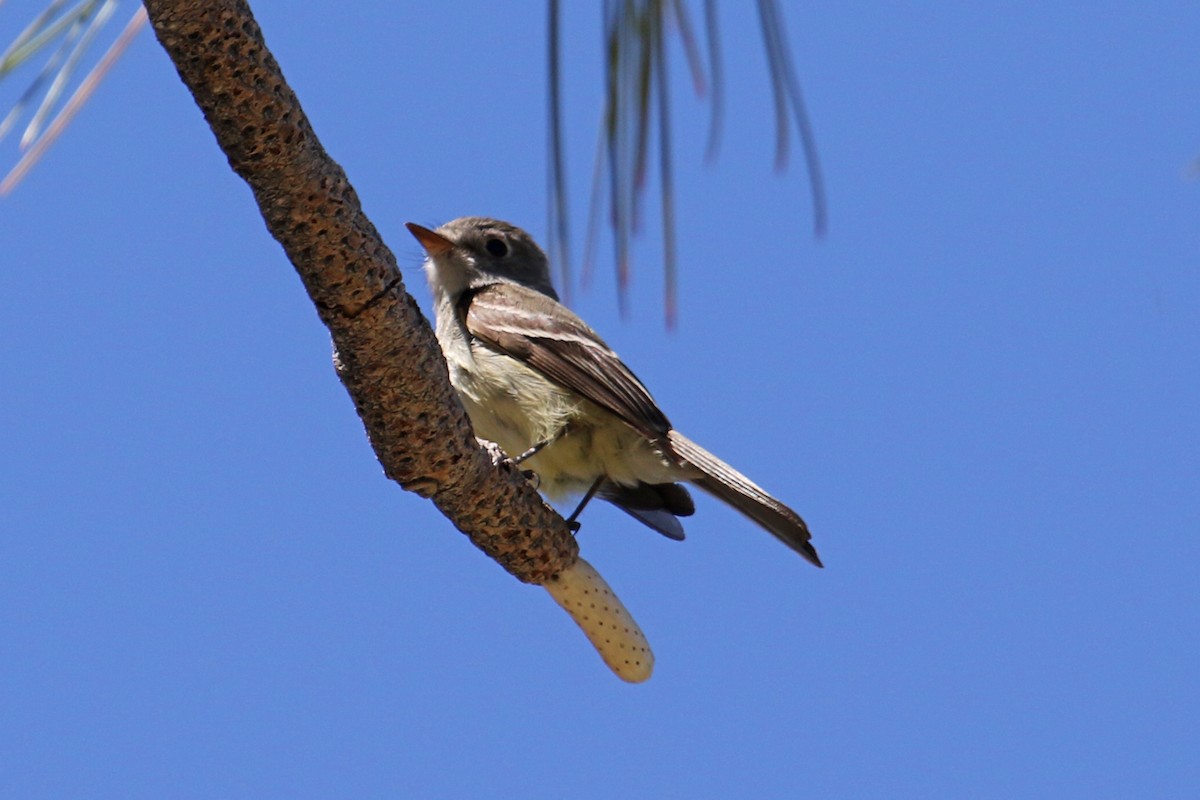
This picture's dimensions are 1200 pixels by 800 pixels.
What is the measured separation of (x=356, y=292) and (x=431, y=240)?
2927 mm

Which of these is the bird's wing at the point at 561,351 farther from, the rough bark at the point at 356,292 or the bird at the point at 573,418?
the rough bark at the point at 356,292

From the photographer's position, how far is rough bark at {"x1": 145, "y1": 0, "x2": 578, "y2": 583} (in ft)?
8.59

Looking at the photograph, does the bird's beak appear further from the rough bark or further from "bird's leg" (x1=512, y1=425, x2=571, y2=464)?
the rough bark

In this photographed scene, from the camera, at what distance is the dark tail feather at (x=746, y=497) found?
186 inches

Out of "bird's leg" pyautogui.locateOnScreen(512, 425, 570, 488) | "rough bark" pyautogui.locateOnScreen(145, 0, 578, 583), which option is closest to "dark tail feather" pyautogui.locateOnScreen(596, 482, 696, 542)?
"bird's leg" pyautogui.locateOnScreen(512, 425, 570, 488)

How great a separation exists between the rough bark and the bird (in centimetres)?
105

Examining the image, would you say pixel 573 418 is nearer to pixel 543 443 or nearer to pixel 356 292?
pixel 543 443

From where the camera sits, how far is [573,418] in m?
5.18

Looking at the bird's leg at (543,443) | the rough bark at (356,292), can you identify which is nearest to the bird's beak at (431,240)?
the bird's leg at (543,443)

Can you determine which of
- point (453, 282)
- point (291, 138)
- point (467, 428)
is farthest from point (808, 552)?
point (291, 138)

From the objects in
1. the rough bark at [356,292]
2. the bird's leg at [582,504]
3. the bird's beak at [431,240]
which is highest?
the bird's beak at [431,240]

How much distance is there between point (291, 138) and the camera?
2766 millimetres

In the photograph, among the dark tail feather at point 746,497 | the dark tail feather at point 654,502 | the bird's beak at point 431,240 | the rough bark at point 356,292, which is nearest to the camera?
the rough bark at point 356,292

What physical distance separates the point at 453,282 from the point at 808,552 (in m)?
2.10
